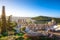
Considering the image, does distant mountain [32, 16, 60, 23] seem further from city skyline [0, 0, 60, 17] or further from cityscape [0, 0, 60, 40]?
city skyline [0, 0, 60, 17]

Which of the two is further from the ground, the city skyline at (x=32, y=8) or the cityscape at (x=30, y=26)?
the city skyline at (x=32, y=8)

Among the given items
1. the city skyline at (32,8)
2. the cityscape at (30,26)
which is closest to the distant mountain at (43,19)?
the cityscape at (30,26)

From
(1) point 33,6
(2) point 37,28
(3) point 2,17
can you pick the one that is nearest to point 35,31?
(2) point 37,28

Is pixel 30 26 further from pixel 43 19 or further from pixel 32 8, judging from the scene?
pixel 32 8

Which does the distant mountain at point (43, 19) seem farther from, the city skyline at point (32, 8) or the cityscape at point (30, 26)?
the city skyline at point (32, 8)

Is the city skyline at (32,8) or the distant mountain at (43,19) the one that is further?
the distant mountain at (43,19)

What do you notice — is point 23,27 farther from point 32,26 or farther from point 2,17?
point 2,17
